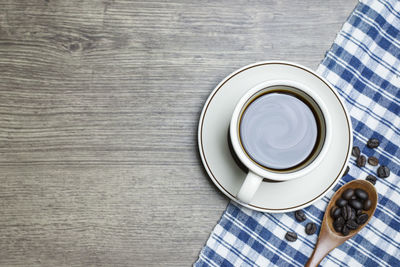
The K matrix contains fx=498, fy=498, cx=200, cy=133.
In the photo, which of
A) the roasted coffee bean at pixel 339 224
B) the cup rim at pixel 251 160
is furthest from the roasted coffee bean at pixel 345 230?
the cup rim at pixel 251 160

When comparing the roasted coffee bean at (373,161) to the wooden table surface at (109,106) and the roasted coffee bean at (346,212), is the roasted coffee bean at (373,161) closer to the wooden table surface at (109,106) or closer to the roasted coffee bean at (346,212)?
the roasted coffee bean at (346,212)

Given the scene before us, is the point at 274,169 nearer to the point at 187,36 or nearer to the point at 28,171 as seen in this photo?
the point at 187,36

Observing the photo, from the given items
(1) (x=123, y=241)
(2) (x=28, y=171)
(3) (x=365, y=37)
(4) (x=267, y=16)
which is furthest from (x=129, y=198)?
(3) (x=365, y=37)

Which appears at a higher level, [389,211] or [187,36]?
[187,36]

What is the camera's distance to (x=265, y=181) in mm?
910

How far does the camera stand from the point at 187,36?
3.18 ft

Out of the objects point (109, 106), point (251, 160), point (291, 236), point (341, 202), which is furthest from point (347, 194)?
point (109, 106)

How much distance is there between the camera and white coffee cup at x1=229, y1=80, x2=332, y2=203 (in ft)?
2.64

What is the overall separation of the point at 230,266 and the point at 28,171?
44 centimetres

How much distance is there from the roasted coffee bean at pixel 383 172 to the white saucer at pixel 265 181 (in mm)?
120

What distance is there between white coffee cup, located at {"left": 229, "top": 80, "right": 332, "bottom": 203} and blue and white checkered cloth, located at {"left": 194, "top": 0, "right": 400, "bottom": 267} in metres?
0.16

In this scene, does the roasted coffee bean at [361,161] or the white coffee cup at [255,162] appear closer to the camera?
the white coffee cup at [255,162]

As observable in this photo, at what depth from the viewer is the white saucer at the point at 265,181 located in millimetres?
903

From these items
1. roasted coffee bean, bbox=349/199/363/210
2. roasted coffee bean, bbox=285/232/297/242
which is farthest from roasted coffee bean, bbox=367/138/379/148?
roasted coffee bean, bbox=285/232/297/242
